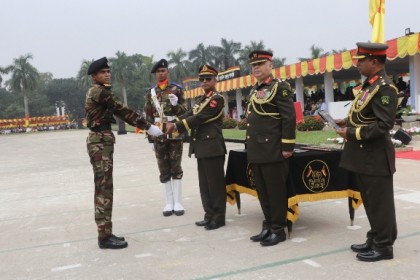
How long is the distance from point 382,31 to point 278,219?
31.9 ft

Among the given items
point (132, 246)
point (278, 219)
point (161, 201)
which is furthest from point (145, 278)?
point (161, 201)

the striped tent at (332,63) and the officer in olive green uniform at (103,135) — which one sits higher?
the striped tent at (332,63)

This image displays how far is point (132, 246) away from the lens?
425cm

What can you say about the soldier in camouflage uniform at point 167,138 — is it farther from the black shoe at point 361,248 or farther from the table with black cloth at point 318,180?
the black shoe at point 361,248

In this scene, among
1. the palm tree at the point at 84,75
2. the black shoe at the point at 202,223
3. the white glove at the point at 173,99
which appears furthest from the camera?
the palm tree at the point at 84,75

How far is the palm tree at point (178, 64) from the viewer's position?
207ft

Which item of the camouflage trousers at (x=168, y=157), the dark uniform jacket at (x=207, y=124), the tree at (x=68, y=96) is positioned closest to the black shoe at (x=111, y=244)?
the dark uniform jacket at (x=207, y=124)

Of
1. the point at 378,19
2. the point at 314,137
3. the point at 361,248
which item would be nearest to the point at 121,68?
the point at 314,137

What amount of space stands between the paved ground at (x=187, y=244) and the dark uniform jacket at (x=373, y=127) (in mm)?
758

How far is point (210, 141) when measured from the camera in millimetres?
4691

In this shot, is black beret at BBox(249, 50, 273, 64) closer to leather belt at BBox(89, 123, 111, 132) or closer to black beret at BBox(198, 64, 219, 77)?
black beret at BBox(198, 64, 219, 77)

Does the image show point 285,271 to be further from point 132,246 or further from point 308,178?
point 132,246

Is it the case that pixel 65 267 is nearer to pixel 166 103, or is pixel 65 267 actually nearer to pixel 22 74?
pixel 166 103

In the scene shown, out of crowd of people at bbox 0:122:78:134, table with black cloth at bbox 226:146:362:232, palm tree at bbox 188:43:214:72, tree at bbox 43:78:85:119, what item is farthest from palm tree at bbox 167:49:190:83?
table with black cloth at bbox 226:146:362:232
